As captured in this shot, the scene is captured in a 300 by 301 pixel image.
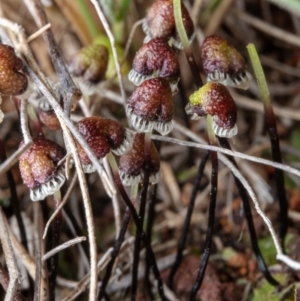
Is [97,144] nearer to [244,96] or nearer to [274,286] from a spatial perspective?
[274,286]

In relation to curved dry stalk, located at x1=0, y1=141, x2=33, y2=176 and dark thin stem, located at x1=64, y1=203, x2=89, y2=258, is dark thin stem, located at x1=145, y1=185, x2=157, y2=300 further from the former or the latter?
curved dry stalk, located at x1=0, y1=141, x2=33, y2=176

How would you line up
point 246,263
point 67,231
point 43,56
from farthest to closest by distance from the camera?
point 43,56 → point 67,231 → point 246,263

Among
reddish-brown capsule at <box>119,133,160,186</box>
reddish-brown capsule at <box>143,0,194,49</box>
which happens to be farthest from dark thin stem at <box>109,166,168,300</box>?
reddish-brown capsule at <box>143,0,194,49</box>

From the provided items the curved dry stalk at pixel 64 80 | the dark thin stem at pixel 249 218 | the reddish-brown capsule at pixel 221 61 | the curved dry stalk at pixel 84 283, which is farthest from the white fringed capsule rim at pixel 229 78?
the curved dry stalk at pixel 84 283

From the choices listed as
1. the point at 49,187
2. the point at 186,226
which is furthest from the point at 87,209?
the point at 186,226

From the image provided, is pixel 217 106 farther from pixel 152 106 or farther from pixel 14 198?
pixel 14 198

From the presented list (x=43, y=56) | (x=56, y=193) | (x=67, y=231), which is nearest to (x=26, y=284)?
(x=67, y=231)

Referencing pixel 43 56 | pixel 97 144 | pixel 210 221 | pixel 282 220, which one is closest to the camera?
pixel 97 144
